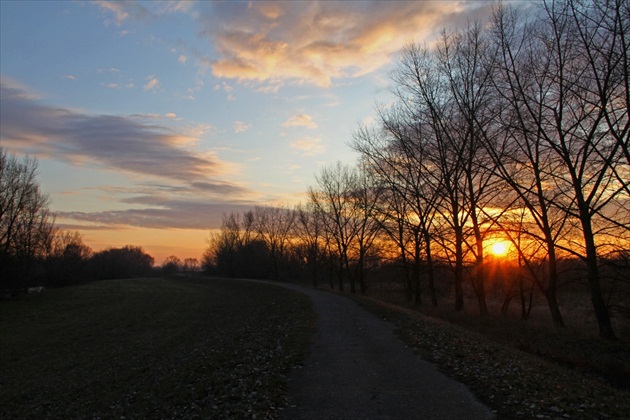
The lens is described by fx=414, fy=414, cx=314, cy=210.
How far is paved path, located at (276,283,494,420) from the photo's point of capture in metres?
8.16

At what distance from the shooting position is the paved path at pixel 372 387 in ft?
26.8

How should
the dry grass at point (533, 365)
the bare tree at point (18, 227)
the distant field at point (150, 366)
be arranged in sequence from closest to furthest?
the dry grass at point (533, 365) < the distant field at point (150, 366) < the bare tree at point (18, 227)

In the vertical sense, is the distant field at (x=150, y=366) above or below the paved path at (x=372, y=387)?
below

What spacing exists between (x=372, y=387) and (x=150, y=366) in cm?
1192

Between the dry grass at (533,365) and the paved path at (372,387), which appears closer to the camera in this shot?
the dry grass at (533,365)

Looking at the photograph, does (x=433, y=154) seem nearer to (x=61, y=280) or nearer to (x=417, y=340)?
(x=417, y=340)

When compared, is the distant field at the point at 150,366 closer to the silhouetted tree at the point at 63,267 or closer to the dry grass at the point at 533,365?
the dry grass at the point at 533,365

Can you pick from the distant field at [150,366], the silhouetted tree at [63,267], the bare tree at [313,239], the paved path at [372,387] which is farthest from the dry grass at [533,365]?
the silhouetted tree at [63,267]

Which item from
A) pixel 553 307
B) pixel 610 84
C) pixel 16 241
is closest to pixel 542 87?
pixel 610 84

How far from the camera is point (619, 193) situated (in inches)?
698

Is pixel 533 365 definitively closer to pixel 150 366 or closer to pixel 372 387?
pixel 372 387

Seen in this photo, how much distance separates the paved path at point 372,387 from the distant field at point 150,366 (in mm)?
663

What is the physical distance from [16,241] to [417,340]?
2216 inches

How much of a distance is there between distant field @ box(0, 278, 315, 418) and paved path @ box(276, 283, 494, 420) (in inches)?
26.1
